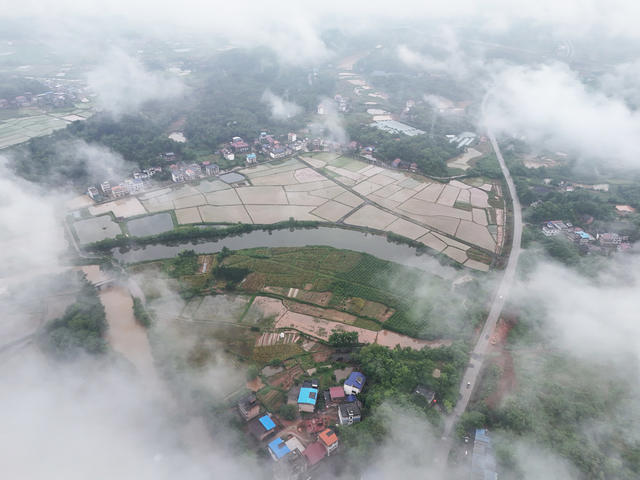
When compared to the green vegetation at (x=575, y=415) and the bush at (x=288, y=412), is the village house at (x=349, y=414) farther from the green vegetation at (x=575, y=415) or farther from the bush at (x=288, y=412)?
the green vegetation at (x=575, y=415)

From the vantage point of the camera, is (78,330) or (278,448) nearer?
(278,448)

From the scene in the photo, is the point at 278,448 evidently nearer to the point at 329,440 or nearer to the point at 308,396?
the point at 329,440

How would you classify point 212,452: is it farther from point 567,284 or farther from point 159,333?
point 567,284

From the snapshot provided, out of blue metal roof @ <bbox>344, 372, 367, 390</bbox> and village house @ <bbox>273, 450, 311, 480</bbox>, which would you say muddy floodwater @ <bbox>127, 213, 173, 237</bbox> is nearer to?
blue metal roof @ <bbox>344, 372, 367, 390</bbox>

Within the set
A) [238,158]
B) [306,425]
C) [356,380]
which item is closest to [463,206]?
[356,380]

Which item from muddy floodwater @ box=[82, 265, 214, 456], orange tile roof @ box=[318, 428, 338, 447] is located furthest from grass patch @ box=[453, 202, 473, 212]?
muddy floodwater @ box=[82, 265, 214, 456]

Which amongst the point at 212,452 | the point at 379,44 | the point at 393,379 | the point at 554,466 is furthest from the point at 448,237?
the point at 379,44
